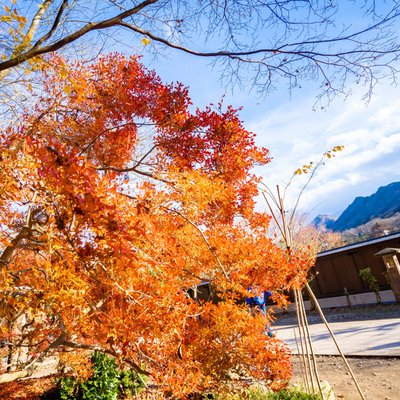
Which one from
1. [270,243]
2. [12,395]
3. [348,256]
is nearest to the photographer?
[270,243]

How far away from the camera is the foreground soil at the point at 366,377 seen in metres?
5.68

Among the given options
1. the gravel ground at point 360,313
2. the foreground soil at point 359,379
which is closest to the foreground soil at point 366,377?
the foreground soil at point 359,379

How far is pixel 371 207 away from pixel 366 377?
430 ft

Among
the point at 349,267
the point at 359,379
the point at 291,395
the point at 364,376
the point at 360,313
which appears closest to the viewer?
the point at 291,395

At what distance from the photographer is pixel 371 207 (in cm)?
11969

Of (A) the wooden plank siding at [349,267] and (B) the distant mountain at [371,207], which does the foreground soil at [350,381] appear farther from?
(B) the distant mountain at [371,207]

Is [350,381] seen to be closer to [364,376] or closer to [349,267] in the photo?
[364,376]

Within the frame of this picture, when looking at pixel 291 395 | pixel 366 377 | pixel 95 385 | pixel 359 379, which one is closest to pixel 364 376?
pixel 366 377

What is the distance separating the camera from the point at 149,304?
3756 mm

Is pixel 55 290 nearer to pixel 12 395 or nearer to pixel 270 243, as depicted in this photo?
pixel 270 243

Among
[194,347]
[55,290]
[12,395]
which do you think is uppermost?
[55,290]

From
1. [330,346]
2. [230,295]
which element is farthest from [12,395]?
[330,346]

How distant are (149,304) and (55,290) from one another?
1.14 meters

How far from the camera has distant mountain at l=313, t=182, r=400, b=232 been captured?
106106mm
